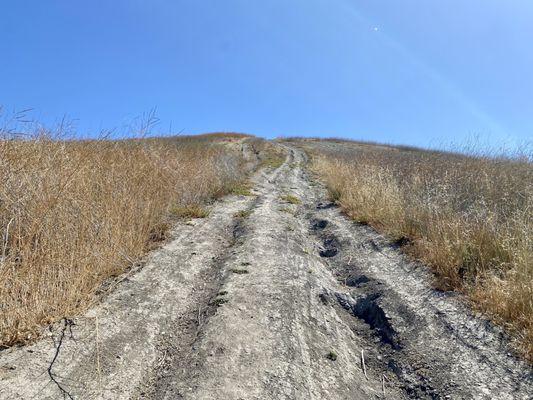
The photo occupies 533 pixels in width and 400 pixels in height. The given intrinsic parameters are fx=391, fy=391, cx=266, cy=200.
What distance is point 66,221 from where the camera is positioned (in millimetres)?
3498

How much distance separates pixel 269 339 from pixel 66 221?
208 centimetres

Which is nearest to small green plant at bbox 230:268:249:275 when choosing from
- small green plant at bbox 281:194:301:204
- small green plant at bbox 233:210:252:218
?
small green plant at bbox 233:210:252:218

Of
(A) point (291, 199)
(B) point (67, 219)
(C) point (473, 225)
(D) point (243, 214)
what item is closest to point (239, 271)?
(B) point (67, 219)

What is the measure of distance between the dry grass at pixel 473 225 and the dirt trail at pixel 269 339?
0.81ft

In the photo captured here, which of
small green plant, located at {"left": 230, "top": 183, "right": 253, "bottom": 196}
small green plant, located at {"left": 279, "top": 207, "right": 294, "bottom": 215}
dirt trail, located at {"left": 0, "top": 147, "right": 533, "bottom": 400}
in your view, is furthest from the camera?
small green plant, located at {"left": 230, "top": 183, "right": 253, "bottom": 196}

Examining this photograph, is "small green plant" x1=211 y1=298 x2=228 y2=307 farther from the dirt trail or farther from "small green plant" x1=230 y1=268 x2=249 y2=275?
"small green plant" x1=230 y1=268 x2=249 y2=275

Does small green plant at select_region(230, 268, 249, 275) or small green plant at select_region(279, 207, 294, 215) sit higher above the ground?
small green plant at select_region(279, 207, 294, 215)

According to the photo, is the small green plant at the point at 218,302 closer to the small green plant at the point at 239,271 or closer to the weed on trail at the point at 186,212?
the small green plant at the point at 239,271

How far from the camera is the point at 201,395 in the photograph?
2324 mm

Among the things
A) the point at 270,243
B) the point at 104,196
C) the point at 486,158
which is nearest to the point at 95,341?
the point at 104,196

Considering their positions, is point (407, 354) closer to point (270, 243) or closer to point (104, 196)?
point (270, 243)

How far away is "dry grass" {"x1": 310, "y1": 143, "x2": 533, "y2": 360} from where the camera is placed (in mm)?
3355

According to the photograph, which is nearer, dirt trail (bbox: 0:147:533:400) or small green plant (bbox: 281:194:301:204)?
dirt trail (bbox: 0:147:533:400)

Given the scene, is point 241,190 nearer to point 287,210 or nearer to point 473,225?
point 287,210
